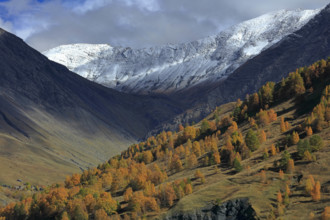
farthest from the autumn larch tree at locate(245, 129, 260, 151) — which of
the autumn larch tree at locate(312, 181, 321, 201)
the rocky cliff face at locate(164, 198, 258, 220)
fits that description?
the autumn larch tree at locate(312, 181, 321, 201)

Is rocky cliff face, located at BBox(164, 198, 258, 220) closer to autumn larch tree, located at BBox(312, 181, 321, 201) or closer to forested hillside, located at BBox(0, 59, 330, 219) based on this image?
forested hillside, located at BBox(0, 59, 330, 219)

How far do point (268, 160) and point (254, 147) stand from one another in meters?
20.5

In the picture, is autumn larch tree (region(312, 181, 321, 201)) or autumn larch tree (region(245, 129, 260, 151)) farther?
autumn larch tree (region(245, 129, 260, 151))

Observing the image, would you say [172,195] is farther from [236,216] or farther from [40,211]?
[40,211]

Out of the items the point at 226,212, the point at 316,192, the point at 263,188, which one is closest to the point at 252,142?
the point at 263,188

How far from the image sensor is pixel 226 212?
141375 millimetres

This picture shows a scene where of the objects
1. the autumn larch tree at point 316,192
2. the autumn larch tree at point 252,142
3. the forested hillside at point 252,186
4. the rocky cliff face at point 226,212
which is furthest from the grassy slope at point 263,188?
the autumn larch tree at point 252,142

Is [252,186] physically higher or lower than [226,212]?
higher

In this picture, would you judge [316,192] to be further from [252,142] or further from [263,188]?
[252,142]

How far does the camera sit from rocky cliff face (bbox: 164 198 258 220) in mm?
135750

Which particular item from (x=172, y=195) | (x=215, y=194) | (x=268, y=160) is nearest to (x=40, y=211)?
(x=172, y=195)

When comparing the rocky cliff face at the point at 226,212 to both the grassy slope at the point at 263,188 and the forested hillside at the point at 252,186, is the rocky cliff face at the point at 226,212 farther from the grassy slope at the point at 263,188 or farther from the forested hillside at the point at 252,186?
the grassy slope at the point at 263,188

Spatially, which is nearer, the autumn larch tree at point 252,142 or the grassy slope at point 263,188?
the grassy slope at point 263,188

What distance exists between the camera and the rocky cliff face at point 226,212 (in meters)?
136
